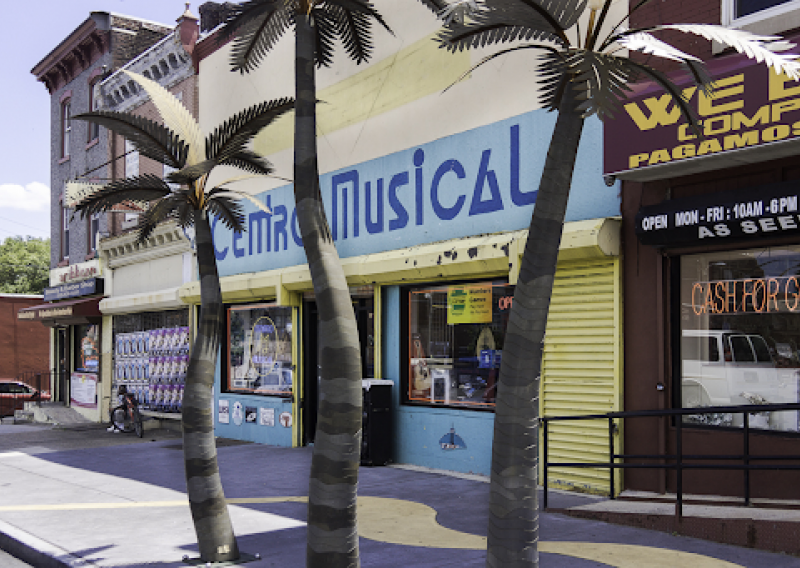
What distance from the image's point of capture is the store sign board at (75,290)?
2248cm

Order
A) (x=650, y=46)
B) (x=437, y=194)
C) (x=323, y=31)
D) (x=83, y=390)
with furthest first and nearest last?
(x=83, y=390)
(x=437, y=194)
(x=323, y=31)
(x=650, y=46)

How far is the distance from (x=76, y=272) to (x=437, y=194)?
642 inches

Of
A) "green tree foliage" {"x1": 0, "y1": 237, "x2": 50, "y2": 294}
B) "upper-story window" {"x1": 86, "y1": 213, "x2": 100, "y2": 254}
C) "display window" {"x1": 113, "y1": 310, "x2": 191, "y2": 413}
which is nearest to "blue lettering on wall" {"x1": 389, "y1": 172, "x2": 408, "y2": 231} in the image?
"display window" {"x1": 113, "y1": 310, "x2": 191, "y2": 413}

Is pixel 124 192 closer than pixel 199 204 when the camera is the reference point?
No

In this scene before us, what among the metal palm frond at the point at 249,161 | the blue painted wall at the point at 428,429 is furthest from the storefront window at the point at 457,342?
the metal palm frond at the point at 249,161

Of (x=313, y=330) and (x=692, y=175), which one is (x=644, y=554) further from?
(x=313, y=330)

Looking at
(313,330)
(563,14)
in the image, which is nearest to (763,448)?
(563,14)

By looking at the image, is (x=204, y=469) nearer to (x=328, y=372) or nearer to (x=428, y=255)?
(x=328, y=372)

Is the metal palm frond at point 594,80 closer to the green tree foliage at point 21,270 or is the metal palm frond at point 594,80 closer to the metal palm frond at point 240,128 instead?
the metal palm frond at point 240,128

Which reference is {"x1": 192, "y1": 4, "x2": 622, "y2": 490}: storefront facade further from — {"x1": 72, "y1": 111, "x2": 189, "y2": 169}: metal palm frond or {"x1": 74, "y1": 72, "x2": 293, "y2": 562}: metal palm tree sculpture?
{"x1": 72, "y1": 111, "x2": 189, "y2": 169}: metal palm frond

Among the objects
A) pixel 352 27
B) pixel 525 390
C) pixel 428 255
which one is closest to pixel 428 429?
pixel 428 255

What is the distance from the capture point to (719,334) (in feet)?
27.4

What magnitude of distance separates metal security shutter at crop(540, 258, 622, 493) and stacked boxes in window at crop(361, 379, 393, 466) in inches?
116

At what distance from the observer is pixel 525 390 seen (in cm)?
373
